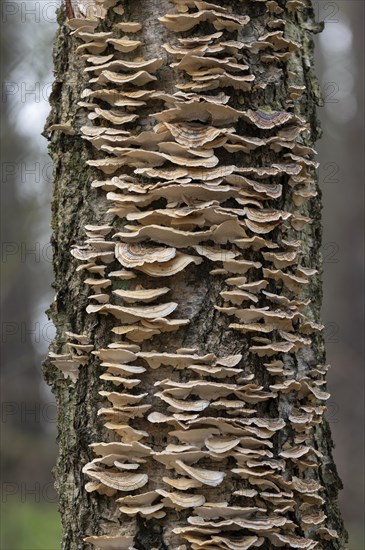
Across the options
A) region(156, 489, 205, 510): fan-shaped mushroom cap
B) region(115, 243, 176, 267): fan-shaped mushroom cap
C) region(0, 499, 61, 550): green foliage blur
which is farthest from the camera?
region(0, 499, 61, 550): green foliage blur

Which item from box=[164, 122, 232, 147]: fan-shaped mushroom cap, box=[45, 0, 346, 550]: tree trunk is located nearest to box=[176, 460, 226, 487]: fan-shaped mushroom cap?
box=[45, 0, 346, 550]: tree trunk

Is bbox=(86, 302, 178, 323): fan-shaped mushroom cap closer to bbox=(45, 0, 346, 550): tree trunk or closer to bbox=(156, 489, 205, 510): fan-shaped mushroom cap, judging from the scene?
bbox=(45, 0, 346, 550): tree trunk

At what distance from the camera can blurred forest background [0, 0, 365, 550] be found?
12.2 metres

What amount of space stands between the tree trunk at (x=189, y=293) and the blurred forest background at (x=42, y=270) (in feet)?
26.3

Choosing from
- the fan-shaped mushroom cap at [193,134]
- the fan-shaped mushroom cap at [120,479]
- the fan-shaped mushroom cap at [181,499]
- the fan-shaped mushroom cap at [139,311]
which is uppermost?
the fan-shaped mushroom cap at [193,134]

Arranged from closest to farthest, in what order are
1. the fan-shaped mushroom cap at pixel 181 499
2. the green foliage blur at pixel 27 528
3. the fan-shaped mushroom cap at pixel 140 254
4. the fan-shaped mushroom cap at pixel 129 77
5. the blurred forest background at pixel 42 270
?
the fan-shaped mushroom cap at pixel 181 499 → the fan-shaped mushroom cap at pixel 140 254 → the fan-shaped mushroom cap at pixel 129 77 → the green foliage blur at pixel 27 528 → the blurred forest background at pixel 42 270

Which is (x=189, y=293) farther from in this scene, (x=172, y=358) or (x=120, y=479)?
(x=120, y=479)

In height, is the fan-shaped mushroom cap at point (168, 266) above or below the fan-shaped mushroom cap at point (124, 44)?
below

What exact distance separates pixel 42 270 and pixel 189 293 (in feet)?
46.6

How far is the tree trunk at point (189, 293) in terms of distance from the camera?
8.18 ft

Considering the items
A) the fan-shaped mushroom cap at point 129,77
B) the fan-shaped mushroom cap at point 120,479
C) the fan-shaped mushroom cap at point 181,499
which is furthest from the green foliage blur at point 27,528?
the fan-shaped mushroom cap at point 129,77

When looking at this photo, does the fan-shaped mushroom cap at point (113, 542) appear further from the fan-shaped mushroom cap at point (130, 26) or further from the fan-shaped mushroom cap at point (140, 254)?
the fan-shaped mushroom cap at point (130, 26)

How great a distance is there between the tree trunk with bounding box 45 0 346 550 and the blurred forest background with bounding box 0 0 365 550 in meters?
8.02

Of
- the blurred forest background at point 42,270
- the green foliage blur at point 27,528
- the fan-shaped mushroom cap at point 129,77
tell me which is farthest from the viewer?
the blurred forest background at point 42,270
